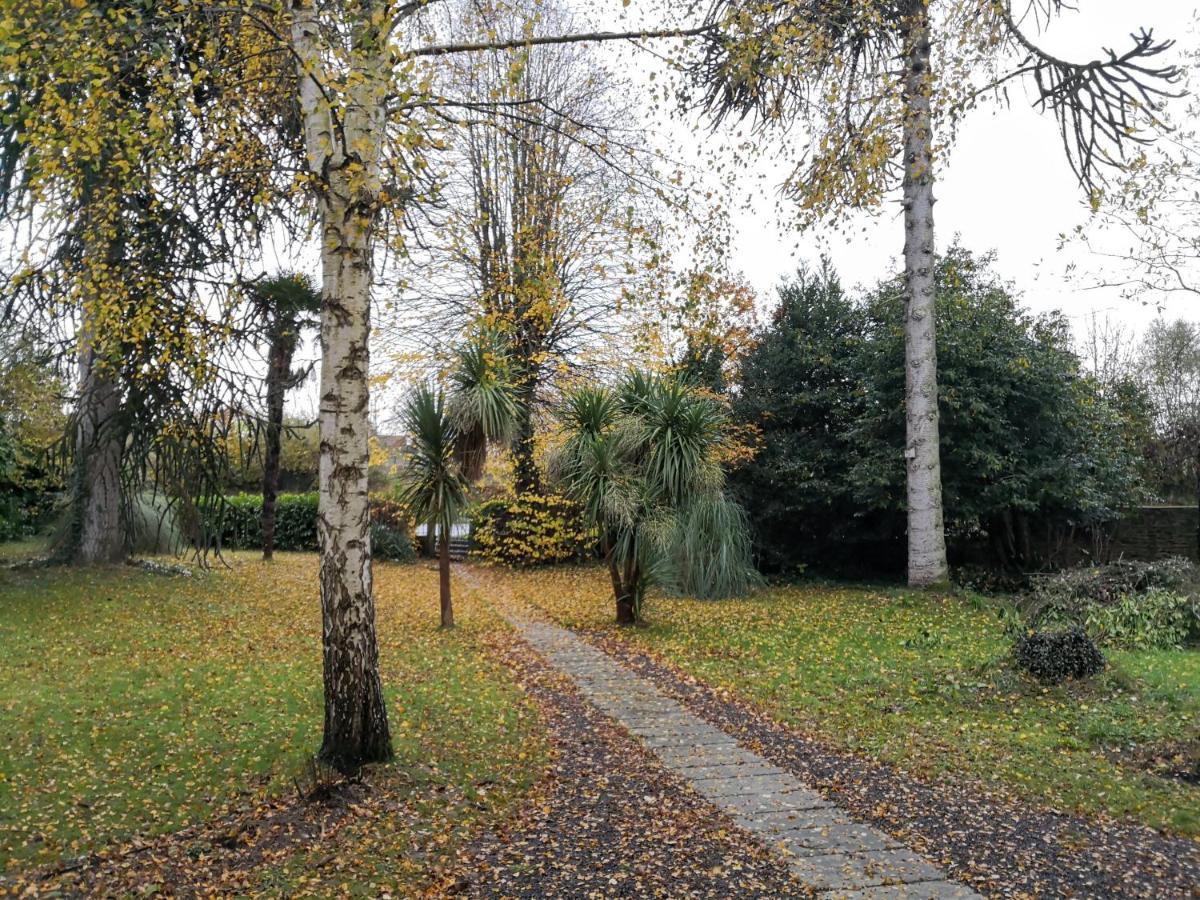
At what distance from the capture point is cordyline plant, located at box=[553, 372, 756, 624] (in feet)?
32.3

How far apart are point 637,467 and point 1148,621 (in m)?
5.54

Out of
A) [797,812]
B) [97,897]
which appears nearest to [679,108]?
[797,812]

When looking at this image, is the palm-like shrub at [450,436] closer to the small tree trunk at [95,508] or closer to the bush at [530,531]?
the small tree trunk at [95,508]

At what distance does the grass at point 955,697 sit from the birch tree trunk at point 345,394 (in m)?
3.13

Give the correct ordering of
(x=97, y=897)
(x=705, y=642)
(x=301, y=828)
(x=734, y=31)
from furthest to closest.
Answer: (x=705, y=642) → (x=734, y=31) → (x=301, y=828) → (x=97, y=897)

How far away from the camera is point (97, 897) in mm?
3541

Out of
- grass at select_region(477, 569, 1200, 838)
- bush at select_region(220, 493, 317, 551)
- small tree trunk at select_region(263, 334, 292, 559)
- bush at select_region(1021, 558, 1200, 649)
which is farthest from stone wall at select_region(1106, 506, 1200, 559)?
bush at select_region(220, 493, 317, 551)

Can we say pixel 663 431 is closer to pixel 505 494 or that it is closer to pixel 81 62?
pixel 81 62

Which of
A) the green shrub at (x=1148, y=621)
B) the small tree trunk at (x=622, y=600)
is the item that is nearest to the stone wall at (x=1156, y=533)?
the green shrub at (x=1148, y=621)

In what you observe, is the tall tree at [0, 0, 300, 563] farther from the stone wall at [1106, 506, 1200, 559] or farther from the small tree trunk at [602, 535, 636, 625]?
the stone wall at [1106, 506, 1200, 559]

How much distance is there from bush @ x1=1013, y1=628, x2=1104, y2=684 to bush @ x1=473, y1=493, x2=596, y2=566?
447 inches

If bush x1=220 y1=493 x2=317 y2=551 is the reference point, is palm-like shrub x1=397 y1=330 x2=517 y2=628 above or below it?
above

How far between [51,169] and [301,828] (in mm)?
4055

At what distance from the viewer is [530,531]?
1825cm
